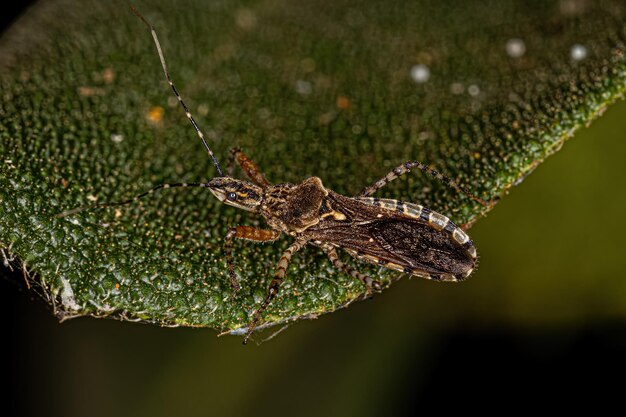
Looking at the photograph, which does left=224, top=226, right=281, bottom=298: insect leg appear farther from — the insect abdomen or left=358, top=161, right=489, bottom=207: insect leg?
left=358, top=161, right=489, bottom=207: insect leg

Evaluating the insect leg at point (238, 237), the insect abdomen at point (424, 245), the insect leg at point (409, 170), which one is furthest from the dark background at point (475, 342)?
the insect leg at point (238, 237)

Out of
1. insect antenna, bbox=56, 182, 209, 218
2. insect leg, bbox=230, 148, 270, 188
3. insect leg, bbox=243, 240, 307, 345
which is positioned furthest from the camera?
insect leg, bbox=230, 148, 270, 188

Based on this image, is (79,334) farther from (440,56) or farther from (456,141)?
(440,56)

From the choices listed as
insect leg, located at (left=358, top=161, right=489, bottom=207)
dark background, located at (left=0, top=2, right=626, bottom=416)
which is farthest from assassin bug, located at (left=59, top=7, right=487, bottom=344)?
dark background, located at (left=0, top=2, right=626, bottom=416)

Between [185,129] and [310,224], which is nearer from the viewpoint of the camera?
[310,224]

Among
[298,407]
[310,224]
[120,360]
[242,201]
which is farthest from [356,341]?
[120,360]

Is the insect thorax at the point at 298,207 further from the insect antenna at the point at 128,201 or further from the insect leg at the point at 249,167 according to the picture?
the insect antenna at the point at 128,201

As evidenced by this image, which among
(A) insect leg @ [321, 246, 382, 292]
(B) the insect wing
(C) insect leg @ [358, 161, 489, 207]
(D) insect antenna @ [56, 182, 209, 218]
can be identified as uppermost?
(C) insect leg @ [358, 161, 489, 207]
